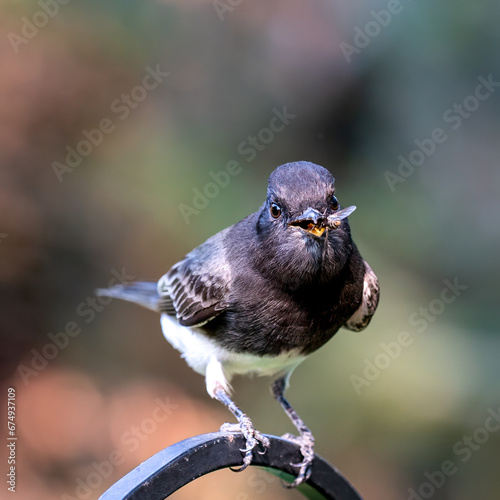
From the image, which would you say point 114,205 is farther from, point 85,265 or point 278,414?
point 278,414

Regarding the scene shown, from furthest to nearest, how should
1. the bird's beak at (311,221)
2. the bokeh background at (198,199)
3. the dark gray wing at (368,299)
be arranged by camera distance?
1. the bokeh background at (198,199)
2. the dark gray wing at (368,299)
3. the bird's beak at (311,221)

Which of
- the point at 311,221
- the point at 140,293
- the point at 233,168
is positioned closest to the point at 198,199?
the point at 233,168

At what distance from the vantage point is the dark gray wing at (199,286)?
3592 mm

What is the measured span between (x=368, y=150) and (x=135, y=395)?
3.09 meters

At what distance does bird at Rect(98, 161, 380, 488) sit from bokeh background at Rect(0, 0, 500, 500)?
1833 millimetres

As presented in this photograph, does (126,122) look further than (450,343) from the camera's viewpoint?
Yes

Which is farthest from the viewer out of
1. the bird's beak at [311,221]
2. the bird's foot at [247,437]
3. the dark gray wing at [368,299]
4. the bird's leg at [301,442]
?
the dark gray wing at [368,299]

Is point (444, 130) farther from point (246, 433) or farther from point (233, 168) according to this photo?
point (246, 433)

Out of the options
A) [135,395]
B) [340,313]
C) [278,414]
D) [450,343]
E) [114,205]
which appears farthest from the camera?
[135,395]

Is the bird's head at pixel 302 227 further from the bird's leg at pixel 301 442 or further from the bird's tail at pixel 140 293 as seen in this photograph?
the bird's tail at pixel 140 293

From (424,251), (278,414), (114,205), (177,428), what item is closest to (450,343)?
(424,251)

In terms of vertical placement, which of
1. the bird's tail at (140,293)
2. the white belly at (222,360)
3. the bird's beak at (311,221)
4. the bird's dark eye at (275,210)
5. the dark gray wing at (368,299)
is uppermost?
the bird's beak at (311,221)

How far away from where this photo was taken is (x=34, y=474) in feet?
20.0

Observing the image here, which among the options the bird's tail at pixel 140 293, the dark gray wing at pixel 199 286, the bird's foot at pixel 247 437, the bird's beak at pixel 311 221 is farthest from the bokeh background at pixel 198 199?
the bird's beak at pixel 311 221
